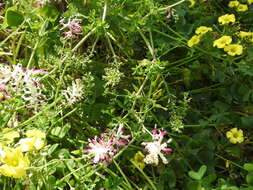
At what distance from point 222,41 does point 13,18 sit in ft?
2.50

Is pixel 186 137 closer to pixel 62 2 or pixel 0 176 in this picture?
pixel 0 176

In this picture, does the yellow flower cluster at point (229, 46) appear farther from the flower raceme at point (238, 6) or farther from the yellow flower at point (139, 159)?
the yellow flower at point (139, 159)

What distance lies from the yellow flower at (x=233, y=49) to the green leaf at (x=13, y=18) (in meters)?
0.76

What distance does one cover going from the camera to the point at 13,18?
4.97ft

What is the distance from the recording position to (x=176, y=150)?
4.79 ft

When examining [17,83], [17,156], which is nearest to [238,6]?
[17,83]

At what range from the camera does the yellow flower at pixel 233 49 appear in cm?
156

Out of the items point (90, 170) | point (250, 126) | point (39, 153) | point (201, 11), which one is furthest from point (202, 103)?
point (39, 153)

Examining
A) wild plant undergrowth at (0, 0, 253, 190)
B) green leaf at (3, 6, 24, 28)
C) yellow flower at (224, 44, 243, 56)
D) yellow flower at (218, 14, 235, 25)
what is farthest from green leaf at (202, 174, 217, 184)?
green leaf at (3, 6, 24, 28)

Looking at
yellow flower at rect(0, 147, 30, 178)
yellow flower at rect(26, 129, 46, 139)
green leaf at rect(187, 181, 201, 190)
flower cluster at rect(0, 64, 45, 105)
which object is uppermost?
flower cluster at rect(0, 64, 45, 105)

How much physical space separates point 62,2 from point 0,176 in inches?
31.0

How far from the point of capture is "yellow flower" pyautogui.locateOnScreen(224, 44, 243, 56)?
156 centimetres

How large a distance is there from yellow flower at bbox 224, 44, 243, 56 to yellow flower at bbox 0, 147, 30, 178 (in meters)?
0.86

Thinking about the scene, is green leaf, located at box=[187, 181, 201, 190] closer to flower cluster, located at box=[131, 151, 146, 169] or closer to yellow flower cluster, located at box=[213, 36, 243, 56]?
flower cluster, located at box=[131, 151, 146, 169]
